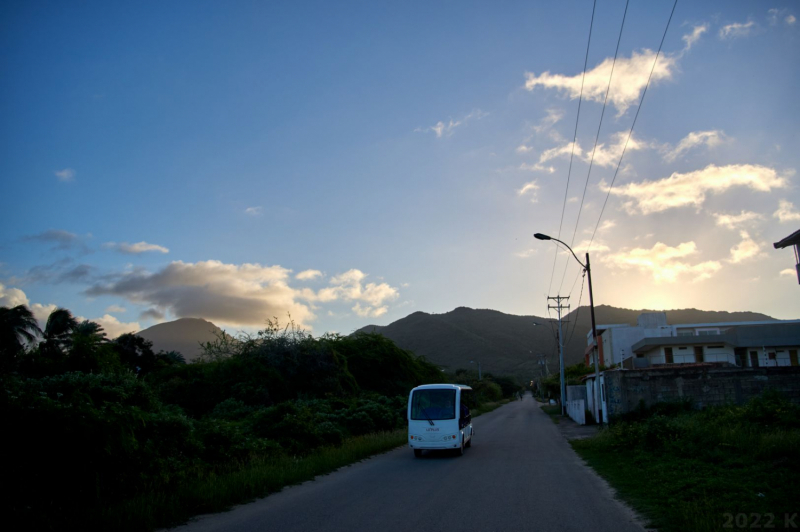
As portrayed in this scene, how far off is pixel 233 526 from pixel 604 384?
24.9m

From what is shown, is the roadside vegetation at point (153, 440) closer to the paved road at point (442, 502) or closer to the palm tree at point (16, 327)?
the paved road at point (442, 502)

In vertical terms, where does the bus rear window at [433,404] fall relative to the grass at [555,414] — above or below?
above

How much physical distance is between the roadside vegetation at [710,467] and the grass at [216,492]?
7.36 meters

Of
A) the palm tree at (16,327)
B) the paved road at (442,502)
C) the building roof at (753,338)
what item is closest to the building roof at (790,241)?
the paved road at (442,502)

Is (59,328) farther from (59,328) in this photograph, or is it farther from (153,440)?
(153,440)

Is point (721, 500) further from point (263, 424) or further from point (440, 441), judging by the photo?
→ point (263, 424)

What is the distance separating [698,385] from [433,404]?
14991mm

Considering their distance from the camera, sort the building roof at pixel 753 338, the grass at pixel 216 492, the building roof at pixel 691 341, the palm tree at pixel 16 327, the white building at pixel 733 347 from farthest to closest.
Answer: the building roof at pixel 691 341
the white building at pixel 733 347
the building roof at pixel 753 338
the palm tree at pixel 16 327
the grass at pixel 216 492

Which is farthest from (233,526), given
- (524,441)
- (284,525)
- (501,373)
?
(501,373)

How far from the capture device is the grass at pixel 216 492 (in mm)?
8399

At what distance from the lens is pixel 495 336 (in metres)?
159

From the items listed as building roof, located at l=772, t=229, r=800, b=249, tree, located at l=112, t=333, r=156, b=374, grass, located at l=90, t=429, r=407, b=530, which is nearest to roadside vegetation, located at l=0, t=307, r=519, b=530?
grass, located at l=90, t=429, r=407, b=530

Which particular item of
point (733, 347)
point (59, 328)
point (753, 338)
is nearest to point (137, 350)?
point (59, 328)

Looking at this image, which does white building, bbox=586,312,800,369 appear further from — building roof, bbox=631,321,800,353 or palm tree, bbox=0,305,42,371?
palm tree, bbox=0,305,42,371
